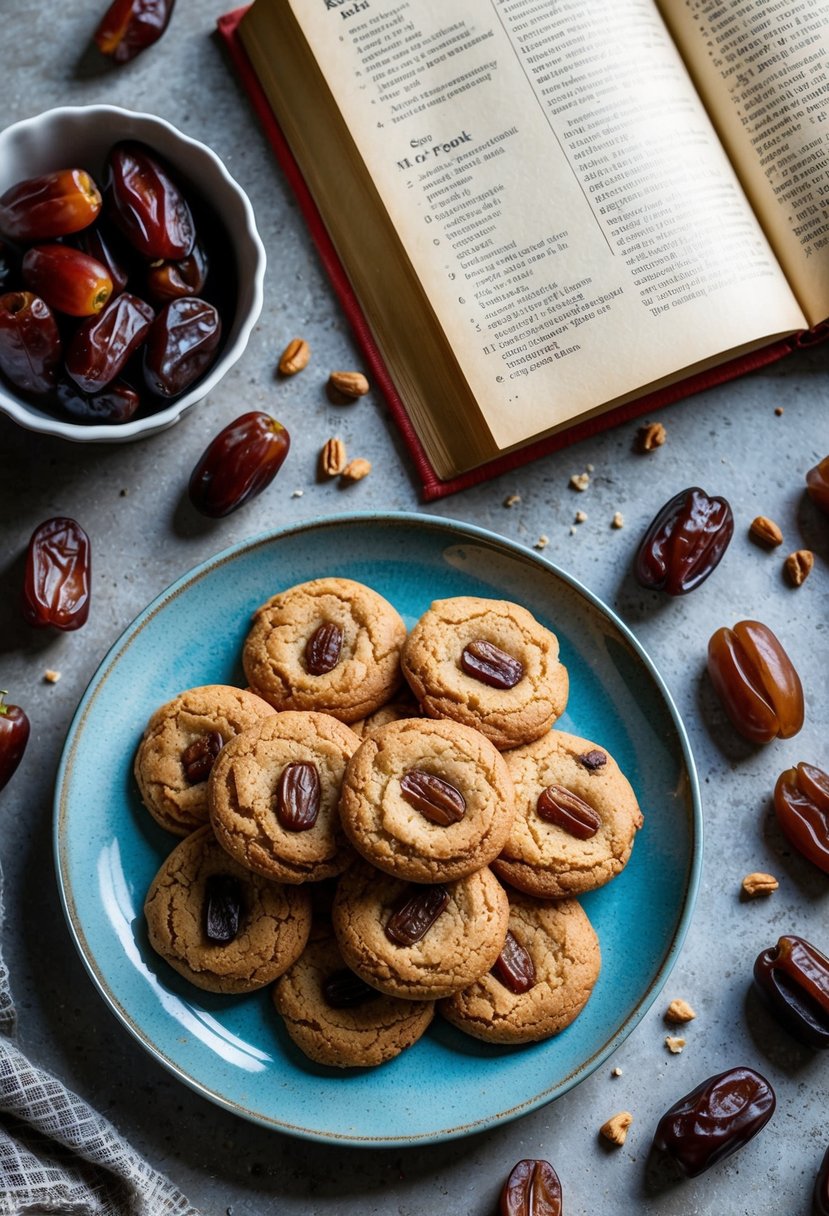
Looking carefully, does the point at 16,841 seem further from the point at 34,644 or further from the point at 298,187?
the point at 298,187

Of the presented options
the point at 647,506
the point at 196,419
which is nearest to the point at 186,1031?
the point at 196,419

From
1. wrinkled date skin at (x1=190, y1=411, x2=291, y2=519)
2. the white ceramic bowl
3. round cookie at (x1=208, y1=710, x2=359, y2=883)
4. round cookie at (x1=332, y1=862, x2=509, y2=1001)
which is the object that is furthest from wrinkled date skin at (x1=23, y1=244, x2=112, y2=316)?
round cookie at (x1=332, y1=862, x2=509, y2=1001)

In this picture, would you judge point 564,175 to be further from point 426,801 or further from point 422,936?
point 422,936

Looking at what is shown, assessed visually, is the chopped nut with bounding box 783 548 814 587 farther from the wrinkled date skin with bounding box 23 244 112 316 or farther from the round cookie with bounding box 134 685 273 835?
the wrinkled date skin with bounding box 23 244 112 316

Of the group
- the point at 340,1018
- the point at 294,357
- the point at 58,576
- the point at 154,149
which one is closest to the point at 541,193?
the point at 294,357

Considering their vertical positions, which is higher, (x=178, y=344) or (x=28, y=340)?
(x=28, y=340)
